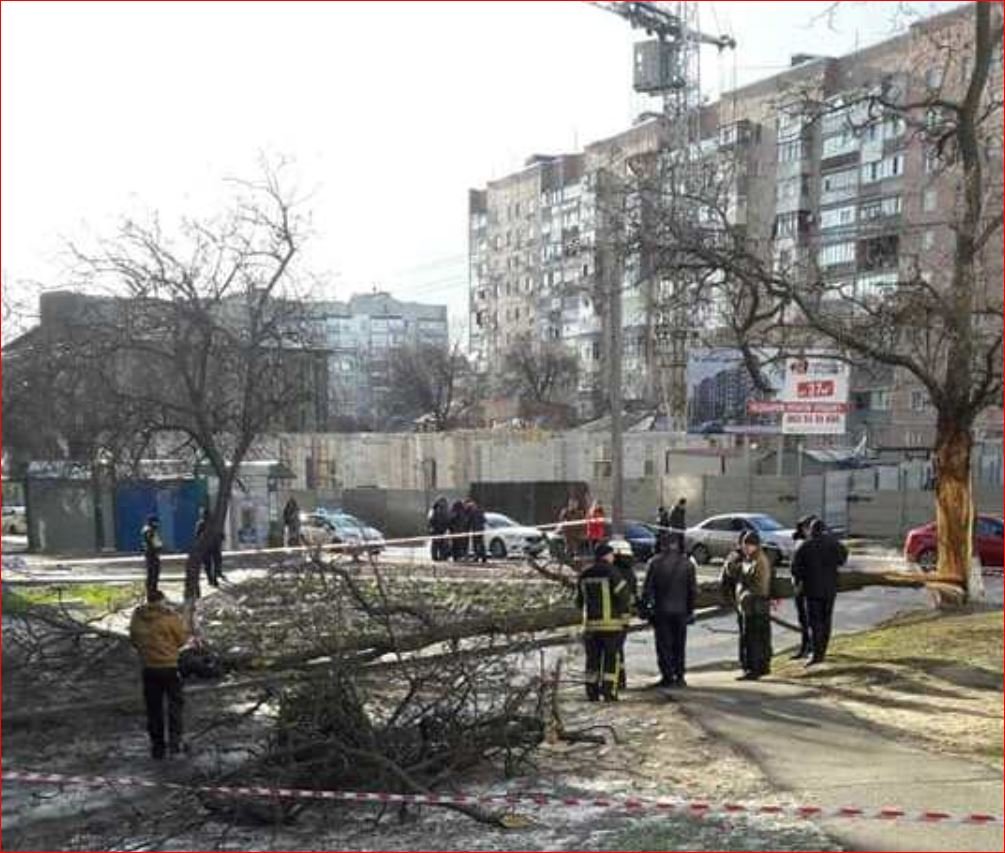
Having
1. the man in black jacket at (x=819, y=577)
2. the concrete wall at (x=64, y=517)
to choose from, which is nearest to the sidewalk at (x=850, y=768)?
the man in black jacket at (x=819, y=577)

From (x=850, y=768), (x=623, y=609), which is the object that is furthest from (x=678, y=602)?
(x=850, y=768)

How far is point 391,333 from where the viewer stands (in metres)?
92.3

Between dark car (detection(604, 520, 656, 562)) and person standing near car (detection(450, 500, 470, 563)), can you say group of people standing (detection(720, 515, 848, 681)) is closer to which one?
dark car (detection(604, 520, 656, 562))

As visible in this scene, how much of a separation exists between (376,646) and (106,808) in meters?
2.56

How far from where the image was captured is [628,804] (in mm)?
7082

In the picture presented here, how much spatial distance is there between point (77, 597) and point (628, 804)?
12.1 m

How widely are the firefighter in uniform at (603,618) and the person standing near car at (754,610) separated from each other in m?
1.74

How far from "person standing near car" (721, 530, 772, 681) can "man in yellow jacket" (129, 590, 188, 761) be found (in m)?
5.74

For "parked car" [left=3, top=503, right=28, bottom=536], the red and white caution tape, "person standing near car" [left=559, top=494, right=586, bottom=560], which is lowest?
"parked car" [left=3, top=503, right=28, bottom=536]

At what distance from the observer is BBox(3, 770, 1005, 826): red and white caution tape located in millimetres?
6180

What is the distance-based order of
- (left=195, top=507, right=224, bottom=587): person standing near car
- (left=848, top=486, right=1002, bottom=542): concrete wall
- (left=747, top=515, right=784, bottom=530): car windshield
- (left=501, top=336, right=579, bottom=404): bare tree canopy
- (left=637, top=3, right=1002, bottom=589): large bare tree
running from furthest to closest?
(left=501, top=336, right=579, bottom=404): bare tree canopy, (left=848, top=486, right=1002, bottom=542): concrete wall, (left=747, top=515, right=784, bottom=530): car windshield, (left=195, top=507, right=224, bottom=587): person standing near car, (left=637, top=3, right=1002, bottom=589): large bare tree

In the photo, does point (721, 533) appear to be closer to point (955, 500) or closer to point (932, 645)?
point (955, 500)

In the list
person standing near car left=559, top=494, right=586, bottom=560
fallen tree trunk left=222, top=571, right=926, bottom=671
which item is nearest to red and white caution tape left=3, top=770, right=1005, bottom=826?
fallen tree trunk left=222, top=571, right=926, bottom=671

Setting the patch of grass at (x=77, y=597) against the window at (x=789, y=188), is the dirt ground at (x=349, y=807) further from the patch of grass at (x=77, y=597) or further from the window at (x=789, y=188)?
the window at (x=789, y=188)
